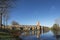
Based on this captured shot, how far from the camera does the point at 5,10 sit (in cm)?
1536

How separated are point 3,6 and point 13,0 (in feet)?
3.75

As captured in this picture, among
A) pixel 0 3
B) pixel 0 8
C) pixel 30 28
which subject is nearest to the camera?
pixel 0 3

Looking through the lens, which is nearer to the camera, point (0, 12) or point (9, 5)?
point (9, 5)

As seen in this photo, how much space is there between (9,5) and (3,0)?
0.96m

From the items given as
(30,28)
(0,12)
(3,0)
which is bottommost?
(30,28)

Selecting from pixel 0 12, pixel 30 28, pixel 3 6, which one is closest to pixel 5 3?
pixel 3 6

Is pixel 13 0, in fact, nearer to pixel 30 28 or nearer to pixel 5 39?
pixel 5 39

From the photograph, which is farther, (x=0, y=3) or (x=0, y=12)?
(x=0, y=12)

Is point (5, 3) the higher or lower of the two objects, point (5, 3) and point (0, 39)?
the higher

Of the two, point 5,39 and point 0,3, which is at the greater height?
point 0,3

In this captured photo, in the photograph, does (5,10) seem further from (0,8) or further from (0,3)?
(0,3)

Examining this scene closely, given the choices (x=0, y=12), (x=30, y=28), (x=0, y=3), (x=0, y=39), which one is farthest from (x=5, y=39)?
(x=30, y=28)

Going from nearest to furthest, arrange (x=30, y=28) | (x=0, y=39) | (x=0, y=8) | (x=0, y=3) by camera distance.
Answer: (x=0, y=39)
(x=0, y=3)
(x=0, y=8)
(x=30, y=28)

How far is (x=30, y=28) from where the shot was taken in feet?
148
